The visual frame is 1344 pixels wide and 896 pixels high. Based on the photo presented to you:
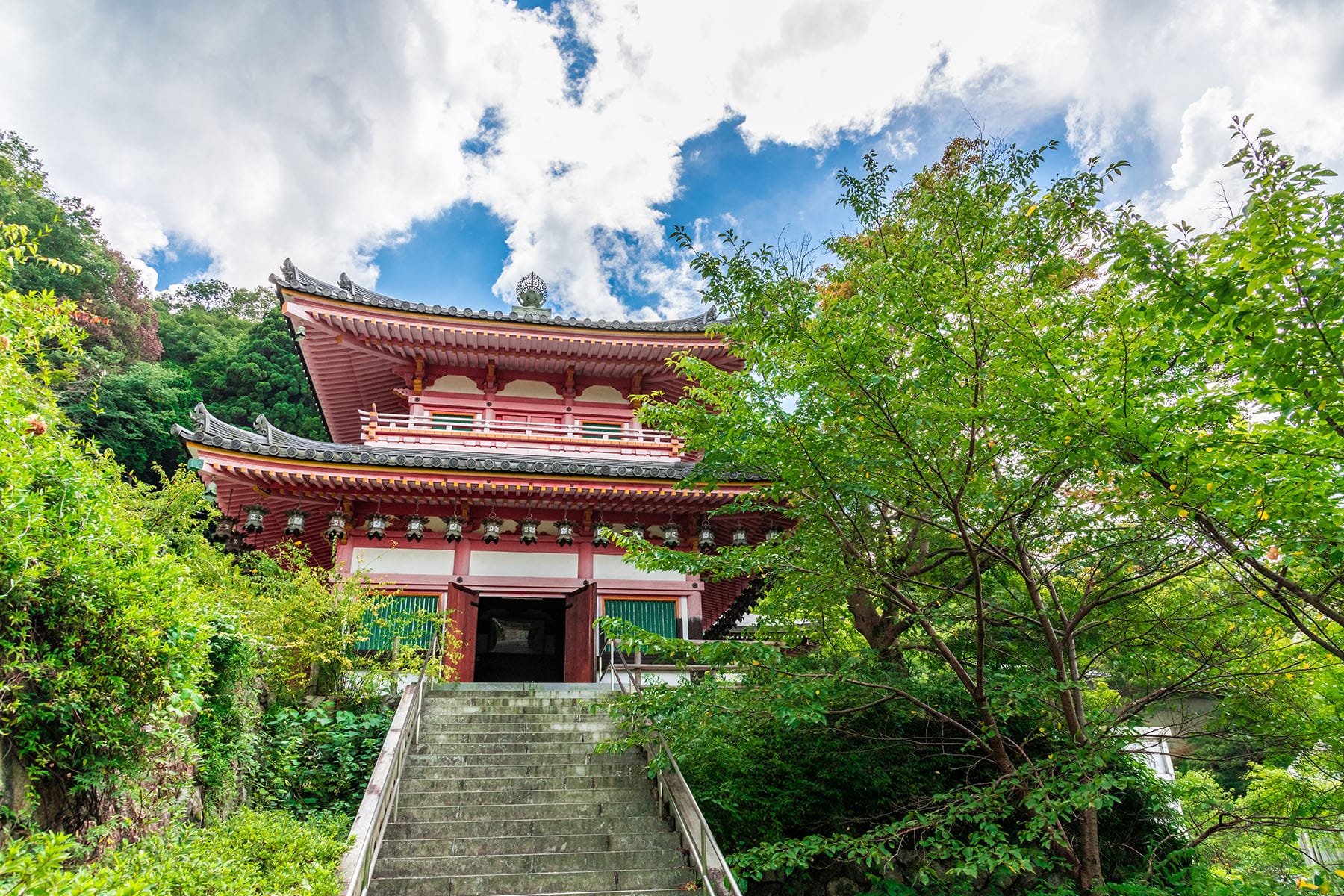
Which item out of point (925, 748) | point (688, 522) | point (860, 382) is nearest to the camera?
point (860, 382)

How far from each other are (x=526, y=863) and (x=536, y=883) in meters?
0.26

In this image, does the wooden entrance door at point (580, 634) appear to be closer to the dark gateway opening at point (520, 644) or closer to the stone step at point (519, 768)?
the stone step at point (519, 768)

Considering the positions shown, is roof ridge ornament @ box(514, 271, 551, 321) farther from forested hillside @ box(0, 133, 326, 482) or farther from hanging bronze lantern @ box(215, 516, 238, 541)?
forested hillside @ box(0, 133, 326, 482)

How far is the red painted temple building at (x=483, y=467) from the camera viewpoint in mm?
10828

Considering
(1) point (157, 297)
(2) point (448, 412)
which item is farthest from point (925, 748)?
(1) point (157, 297)

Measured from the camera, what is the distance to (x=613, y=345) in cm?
1380

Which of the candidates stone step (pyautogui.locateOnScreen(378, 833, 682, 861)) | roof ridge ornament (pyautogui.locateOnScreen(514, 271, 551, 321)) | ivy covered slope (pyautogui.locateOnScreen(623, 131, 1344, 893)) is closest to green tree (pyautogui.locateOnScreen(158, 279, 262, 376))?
roof ridge ornament (pyautogui.locateOnScreen(514, 271, 551, 321))

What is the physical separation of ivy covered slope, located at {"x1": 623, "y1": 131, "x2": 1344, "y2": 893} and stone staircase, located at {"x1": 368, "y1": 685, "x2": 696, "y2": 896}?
102 cm

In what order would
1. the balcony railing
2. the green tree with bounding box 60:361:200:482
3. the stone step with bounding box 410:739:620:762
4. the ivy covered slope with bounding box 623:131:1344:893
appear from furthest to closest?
the green tree with bounding box 60:361:200:482, the balcony railing, the stone step with bounding box 410:739:620:762, the ivy covered slope with bounding box 623:131:1344:893

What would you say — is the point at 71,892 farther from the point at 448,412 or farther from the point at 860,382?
the point at 448,412

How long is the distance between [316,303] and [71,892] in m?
11.7

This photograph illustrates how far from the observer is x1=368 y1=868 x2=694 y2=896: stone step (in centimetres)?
585

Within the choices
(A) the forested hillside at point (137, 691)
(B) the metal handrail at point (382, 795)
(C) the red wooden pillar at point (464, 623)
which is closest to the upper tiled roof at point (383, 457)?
(A) the forested hillside at point (137, 691)

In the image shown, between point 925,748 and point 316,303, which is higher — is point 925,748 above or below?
below
